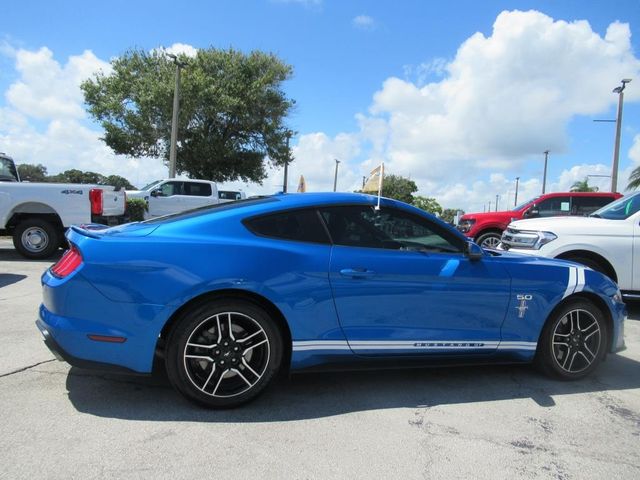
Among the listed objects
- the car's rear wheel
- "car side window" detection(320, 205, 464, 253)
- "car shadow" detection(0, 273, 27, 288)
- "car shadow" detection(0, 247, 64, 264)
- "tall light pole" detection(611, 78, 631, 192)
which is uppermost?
"tall light pole" detection(611, 78, 631, 192)

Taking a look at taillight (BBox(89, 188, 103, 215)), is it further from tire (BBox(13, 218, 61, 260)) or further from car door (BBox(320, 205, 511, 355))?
car door (BBox(320, 205, 511, 355))

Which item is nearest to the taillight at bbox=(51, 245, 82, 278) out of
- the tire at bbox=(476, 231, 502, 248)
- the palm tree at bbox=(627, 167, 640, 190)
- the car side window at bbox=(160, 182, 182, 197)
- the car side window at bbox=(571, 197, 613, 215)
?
the tire at bbox=(476, 231, 502, 248)

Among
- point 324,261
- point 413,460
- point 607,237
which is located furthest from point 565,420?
point 607,237

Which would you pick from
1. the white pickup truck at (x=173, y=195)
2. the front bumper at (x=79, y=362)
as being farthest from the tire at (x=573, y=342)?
the white pickup truck at (x=173, y=195)

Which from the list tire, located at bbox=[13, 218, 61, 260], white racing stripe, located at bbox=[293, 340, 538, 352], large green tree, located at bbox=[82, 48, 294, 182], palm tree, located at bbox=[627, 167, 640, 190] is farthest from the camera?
palm tree, located at bbox=[627, 167, 640, 190]

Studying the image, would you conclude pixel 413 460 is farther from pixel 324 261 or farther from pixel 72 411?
pixel 72 411

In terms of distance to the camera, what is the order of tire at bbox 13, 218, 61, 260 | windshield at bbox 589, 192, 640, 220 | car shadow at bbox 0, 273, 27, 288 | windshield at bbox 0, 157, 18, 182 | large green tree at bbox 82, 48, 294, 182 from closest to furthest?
windshield at bbox 589, 192, 640, 220
car shadow at bbox 0, 273, 27, 288
tire at bbox 13, 218, 61, 260
windshield at bbox 0, 157, 18, 182
large green tree at bbox 82, 48, 294, 182

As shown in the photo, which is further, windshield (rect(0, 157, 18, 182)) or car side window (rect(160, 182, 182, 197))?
car side window (rect(160, 182, 182, 197))

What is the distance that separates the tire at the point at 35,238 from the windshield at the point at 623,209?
978cm

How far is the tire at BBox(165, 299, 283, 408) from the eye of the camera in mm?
3158

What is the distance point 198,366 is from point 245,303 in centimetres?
52

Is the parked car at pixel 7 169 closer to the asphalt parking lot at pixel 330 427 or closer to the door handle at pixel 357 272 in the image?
the asphalt parking lot at pixel 330 427

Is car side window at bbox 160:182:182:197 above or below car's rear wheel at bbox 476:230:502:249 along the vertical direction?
above

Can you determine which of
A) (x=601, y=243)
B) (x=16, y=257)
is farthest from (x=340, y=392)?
(x=16, y=257)
